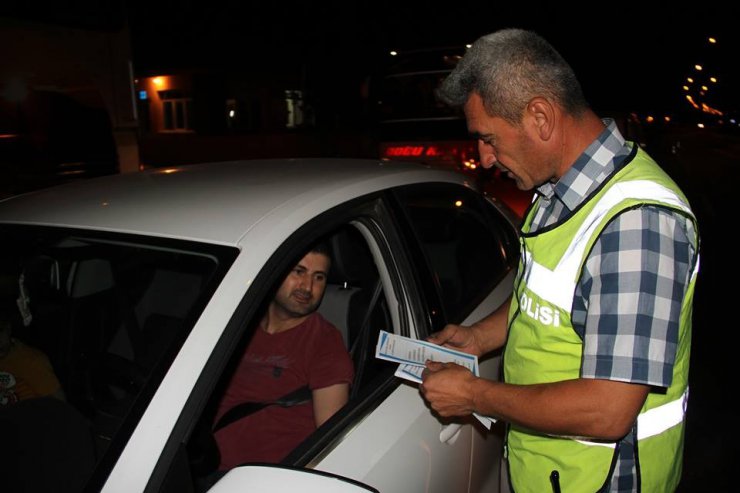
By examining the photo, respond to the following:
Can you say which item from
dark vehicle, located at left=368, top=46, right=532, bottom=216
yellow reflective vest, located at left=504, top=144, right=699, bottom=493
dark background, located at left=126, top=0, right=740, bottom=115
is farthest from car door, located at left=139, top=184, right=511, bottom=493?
dark background, located at left=126, top=0, right=740, bottom=115

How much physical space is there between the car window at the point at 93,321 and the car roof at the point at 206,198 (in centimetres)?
6

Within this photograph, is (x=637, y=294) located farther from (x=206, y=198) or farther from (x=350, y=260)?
(x=350, y=260)

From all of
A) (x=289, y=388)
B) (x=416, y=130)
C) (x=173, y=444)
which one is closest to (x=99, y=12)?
(x=416, y=130)

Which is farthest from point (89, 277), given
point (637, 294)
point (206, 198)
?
point (637, 294)

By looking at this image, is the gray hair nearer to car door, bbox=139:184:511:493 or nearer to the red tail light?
car door, bbox=139:184:511:493

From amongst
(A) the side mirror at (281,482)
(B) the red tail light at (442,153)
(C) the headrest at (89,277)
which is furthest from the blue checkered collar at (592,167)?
(B) the red tail light at (442,153)

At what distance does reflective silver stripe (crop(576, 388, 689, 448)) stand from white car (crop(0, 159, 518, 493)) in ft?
1.90

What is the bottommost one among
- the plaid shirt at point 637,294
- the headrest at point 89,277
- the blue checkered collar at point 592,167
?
the headrest at point 89,277

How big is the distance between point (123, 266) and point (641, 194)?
1681 mm

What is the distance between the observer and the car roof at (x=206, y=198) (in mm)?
1519

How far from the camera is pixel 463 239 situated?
2803mm

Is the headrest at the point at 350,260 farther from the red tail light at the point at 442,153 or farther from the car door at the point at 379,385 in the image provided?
the red tail light at the point at 442,153

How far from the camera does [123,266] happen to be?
81.6 inches

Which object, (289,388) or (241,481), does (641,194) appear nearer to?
(241,481)
